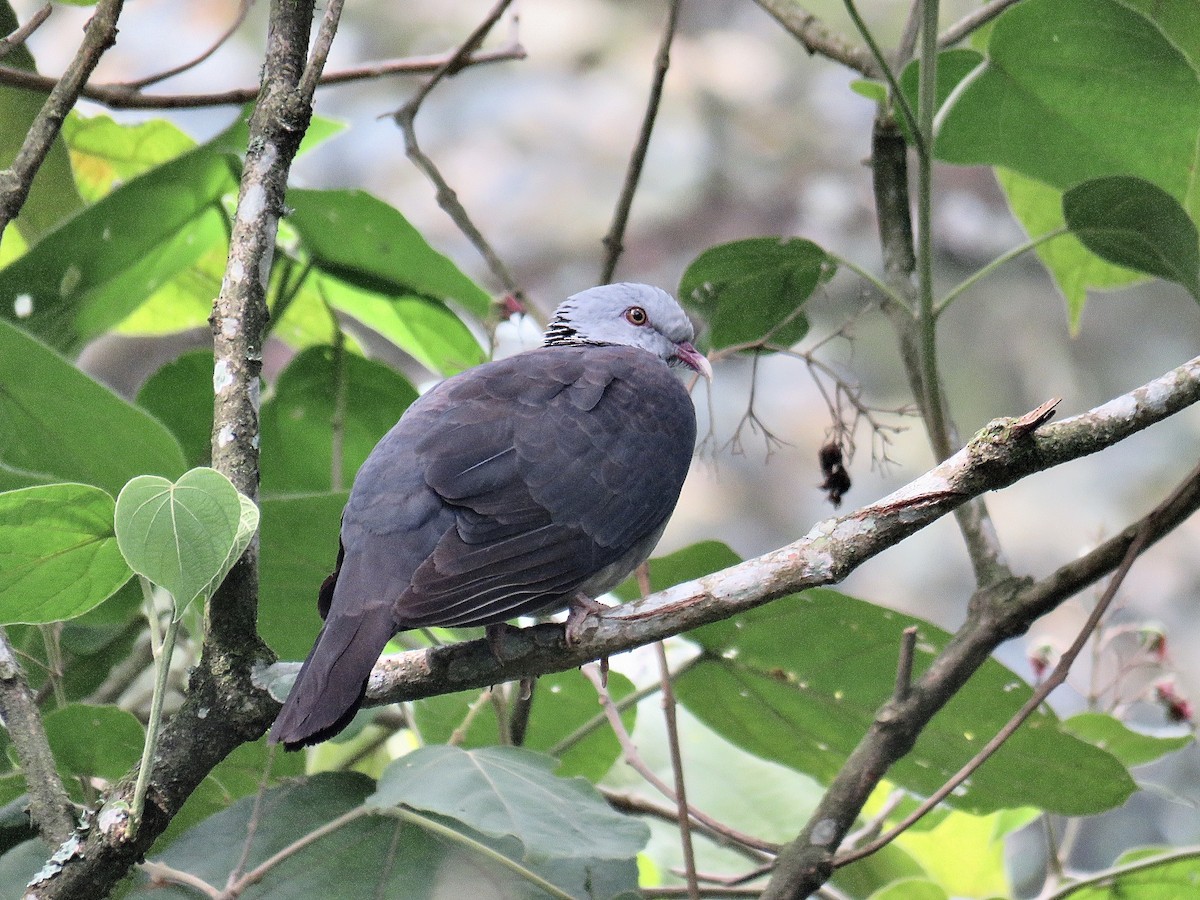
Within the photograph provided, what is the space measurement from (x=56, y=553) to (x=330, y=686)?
40cm

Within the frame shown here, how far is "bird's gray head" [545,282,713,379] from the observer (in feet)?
9.75

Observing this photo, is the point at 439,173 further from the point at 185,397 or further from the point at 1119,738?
the point at 1119,738

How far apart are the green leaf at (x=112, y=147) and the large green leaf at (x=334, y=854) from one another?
4.91ft

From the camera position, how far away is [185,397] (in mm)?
2496

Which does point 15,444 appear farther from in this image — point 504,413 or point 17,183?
point 504,413

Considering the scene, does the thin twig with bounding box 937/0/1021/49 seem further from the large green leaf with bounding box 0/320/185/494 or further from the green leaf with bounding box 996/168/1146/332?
the large green leaf with bounding box 0/320/185/494

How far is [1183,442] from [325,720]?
787 centimetres

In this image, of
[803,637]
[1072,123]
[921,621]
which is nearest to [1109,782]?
[921,621]

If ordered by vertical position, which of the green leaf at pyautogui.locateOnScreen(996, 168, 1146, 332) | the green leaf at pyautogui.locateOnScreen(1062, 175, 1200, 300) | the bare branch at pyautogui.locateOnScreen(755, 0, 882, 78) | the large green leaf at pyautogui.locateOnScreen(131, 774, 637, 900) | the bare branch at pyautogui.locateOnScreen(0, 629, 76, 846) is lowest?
the large green leaf at pyautogui.locateOnScreen(131, 774, 637, 900)

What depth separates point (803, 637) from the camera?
86.4 inches

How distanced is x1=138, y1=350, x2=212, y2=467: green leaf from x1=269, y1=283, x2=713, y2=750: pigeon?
54 centimetres

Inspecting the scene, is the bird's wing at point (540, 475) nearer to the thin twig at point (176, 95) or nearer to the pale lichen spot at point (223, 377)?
the pale lichen spot at point (223, 377)

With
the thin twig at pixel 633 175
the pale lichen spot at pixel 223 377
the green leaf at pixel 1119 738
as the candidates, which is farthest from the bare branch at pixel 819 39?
the pale lichen spot at pixel 223 377

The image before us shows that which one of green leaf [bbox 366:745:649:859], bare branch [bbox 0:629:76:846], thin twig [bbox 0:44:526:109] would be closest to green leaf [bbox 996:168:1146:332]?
thin twig [bbox 0:44:526:109]
